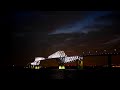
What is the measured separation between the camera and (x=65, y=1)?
14.1 ft

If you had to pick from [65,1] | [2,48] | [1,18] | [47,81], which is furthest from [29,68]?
[47,81]

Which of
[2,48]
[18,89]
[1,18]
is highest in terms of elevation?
[1,18]

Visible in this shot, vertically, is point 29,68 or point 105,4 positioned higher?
point 105,4

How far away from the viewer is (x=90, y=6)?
14.8 ft

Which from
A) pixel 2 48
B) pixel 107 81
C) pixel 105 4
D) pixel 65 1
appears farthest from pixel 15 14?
pixel 107 81

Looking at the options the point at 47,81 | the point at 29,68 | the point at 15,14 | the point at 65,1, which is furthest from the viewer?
the point at 29,68

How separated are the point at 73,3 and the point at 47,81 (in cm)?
192

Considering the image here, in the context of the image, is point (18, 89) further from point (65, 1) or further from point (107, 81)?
point (65, 1)

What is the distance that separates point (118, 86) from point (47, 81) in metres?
1.02

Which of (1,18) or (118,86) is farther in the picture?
(1,18)

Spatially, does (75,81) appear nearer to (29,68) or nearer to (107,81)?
(107,81)

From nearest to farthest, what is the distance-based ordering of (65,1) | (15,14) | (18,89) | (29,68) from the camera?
1. (18,89)
2. (65,1)
3. (15,14)
4. (29,68)

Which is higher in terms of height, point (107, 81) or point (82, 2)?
point (82, 2)

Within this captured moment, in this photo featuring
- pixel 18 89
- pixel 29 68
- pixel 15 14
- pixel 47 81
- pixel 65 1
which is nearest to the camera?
pixel 18 89
